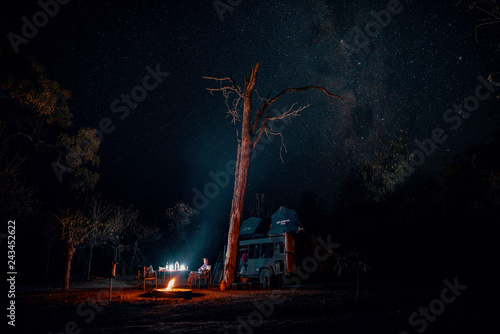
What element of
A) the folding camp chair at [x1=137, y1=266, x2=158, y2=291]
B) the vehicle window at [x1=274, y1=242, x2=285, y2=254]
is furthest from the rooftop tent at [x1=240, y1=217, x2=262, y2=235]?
A: the folding camp chair at [x1=137, y1=266, x2=158, y2=291]

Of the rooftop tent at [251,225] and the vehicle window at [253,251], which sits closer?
the vehicle window at [253,251]

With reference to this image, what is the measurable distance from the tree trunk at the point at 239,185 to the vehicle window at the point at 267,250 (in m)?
3.03

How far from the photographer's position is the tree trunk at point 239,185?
12.1 m

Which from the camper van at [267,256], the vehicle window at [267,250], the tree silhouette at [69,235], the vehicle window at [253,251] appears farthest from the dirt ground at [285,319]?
the tree silhouette at [69,235]

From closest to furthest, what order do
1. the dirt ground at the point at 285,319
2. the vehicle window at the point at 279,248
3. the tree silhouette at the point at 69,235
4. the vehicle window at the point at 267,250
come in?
the dirt ground at the point at 285,319 → the vehicle window at the point at 279,248 → the vehicle window at the point at 267,250 → the tree silhouette at the point at 69,235

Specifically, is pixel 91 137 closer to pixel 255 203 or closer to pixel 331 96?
pixel 331 96

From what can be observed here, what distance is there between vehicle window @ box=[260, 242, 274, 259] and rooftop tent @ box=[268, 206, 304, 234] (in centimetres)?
252

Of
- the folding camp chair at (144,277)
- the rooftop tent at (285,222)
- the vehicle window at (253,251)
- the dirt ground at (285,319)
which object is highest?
the rooftop tent at (285,222)

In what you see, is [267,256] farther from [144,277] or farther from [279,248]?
[144,277]

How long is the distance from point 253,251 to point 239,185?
15.8ft

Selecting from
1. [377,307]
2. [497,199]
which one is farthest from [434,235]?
[377,307]

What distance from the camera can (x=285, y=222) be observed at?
17.7 m

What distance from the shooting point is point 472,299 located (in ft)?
19.7

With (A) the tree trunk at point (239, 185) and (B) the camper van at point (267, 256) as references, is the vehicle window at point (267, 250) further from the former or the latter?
(A) the tree trunk at point (239, 185)
